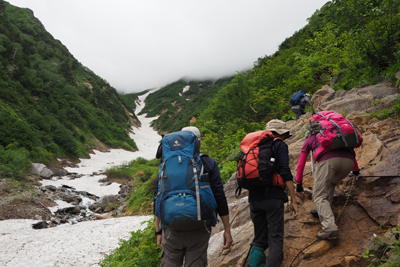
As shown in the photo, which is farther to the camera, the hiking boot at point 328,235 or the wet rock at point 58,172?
the wet rock at point 58,172

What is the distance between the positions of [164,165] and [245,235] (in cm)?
227

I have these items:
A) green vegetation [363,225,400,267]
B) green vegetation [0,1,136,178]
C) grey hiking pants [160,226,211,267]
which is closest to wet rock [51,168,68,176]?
green vegetation [0,1,136,178]

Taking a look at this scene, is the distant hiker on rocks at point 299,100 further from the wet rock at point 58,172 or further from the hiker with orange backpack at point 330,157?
the wet rock at point 58,172

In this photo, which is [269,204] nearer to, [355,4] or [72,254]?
[355,4]

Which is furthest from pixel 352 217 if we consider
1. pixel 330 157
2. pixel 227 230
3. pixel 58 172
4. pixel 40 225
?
pixel 58 172

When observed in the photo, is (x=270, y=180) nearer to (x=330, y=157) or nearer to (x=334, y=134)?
(x=330, y=157)

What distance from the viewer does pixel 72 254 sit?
26.5 ft

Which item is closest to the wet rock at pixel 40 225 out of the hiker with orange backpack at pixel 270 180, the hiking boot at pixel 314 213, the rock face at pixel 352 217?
the rock face at pixel 352 217

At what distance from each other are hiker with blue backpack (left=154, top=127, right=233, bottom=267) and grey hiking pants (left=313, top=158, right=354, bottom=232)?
4.26 ft

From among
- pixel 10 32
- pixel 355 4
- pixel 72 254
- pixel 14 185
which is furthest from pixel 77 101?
pixel 355 4

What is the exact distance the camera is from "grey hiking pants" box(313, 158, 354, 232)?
2.96 metres

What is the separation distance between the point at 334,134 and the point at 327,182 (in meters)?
0.62

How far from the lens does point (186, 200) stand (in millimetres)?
2309

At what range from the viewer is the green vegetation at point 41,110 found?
23.6 metres
